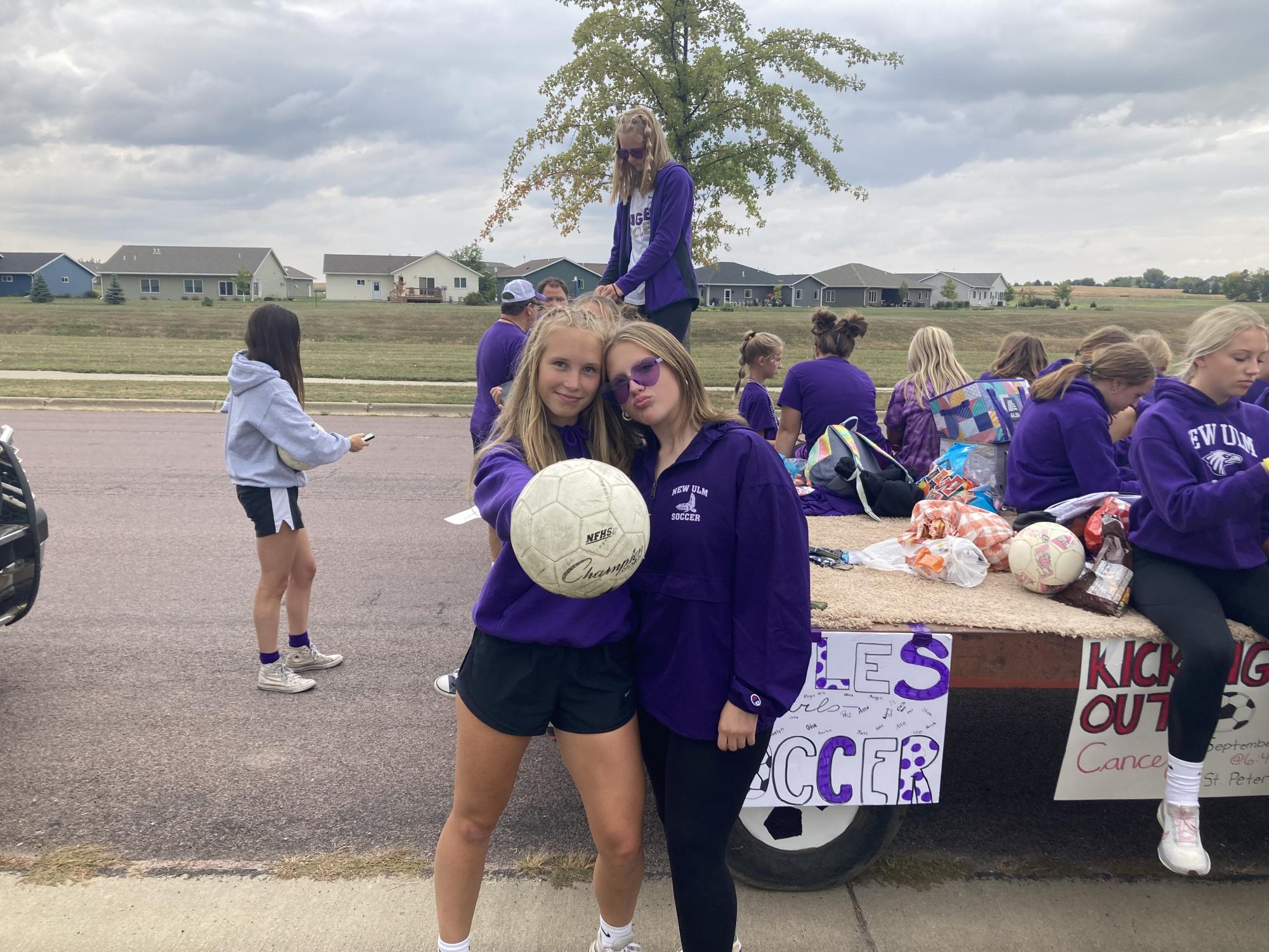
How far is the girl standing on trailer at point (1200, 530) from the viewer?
2.73 metres

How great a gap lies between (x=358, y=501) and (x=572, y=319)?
6.78 metres

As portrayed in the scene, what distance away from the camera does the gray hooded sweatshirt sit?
405cm

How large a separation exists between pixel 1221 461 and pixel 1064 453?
1027 mm

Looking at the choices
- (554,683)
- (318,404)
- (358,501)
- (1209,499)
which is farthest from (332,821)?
(318,404)

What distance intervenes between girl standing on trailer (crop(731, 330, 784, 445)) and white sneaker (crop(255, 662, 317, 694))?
303cm

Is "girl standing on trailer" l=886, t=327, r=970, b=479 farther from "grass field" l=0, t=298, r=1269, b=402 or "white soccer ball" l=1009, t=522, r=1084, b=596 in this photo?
"grass field" l=0, t=298, r=1269, b=402

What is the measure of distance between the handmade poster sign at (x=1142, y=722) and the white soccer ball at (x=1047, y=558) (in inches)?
14.7

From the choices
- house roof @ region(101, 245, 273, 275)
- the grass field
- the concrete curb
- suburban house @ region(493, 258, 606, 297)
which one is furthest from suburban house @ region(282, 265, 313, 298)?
the concrete curb

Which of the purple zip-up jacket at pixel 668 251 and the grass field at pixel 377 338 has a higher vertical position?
the purple zip-up jacket at pixel 668 251

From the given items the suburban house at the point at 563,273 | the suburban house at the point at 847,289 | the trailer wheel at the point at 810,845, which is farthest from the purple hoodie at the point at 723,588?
the suburban house at the point at 847,289

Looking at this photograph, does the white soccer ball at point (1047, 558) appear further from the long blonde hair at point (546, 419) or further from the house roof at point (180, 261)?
the house roof at point (180, 261)

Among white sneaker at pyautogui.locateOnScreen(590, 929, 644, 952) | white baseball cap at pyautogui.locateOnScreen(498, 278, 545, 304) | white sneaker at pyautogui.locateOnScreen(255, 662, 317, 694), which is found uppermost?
white baseball cap at pyautogui.locateOnScreen(498, 278, 545, 304)

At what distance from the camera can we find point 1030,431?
405cm

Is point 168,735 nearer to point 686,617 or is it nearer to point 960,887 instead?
point 686,617
